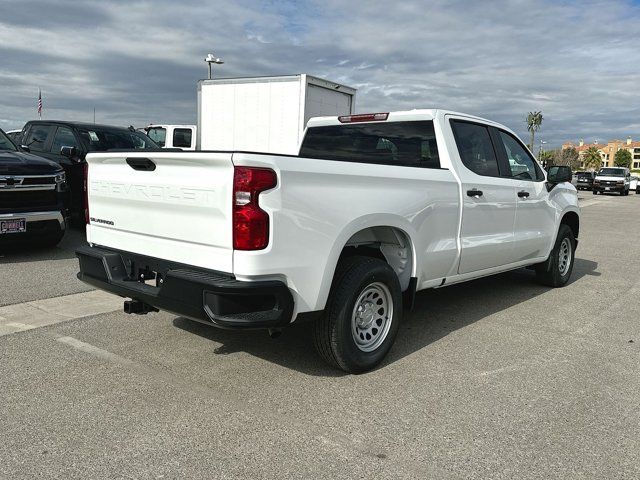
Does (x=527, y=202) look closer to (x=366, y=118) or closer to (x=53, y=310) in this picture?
(x=366, y=118)

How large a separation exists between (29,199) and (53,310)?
105 inches

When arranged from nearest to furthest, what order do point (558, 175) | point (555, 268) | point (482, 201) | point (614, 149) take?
1. point (482, 201)
2. point (558, 175)
3. point (555, 268)
4. point (614, 149)

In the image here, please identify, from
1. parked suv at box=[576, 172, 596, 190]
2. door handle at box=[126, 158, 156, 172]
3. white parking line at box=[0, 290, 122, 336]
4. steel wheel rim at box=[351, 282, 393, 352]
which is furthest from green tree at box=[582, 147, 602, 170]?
door handle at box=[126, 158, 156, 172]

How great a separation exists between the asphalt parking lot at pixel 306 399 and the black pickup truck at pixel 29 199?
5.48 ft

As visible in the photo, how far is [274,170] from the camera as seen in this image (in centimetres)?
311

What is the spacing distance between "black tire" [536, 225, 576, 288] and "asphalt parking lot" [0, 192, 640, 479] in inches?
43.1

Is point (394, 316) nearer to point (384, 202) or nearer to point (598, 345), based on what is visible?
point (384, 202)

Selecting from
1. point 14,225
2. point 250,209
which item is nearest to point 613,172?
point 14,225

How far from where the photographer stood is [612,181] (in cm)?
3609

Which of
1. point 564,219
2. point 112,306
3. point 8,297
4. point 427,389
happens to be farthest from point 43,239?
point 564,219

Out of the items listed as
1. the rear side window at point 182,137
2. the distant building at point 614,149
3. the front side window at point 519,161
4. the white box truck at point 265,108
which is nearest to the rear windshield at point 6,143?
the white box truck at point 265,108

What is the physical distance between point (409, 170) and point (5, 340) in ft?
11.2

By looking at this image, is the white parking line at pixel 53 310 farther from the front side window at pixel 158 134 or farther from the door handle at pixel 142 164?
the front side window at pixel 158 134

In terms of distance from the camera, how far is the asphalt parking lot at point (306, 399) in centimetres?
284
